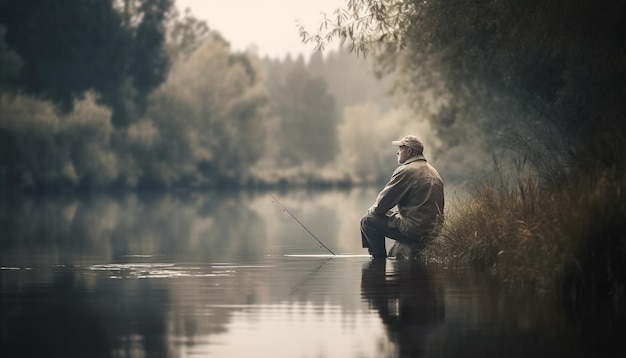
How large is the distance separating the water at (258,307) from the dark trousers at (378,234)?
0.81 ft

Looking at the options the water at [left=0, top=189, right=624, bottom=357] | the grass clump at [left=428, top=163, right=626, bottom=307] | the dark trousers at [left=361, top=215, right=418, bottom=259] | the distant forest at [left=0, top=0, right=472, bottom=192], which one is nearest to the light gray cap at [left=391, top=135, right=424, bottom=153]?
the dark trousers at [left=361, top=215, right=418, bottom=259]

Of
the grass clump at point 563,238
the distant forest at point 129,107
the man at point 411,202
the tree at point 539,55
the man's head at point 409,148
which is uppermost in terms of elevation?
the distant forest at point 129,107

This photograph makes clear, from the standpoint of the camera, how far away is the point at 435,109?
45281mm

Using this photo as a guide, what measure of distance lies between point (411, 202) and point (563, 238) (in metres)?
5.75

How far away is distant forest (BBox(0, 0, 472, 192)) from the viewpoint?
60.6 meters

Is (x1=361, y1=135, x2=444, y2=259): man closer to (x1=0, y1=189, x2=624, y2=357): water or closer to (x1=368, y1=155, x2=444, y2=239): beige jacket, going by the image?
(x1=368, y1=155, x2=444, y2=239): beige jacket

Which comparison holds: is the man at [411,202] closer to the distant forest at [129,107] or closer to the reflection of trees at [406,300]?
the reflection of trees at [406,300]

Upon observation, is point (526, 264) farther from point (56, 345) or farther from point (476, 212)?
point (56, 345)

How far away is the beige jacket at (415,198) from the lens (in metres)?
18.4

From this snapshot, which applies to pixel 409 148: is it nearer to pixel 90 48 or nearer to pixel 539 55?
pixel 539 55

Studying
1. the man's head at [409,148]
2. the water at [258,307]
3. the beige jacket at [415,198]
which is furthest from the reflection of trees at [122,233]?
the man's head at [409,148]

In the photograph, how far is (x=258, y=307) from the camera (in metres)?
12.8

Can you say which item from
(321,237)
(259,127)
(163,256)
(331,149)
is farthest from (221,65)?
(163,256)

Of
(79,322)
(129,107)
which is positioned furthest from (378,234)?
(129,107)
